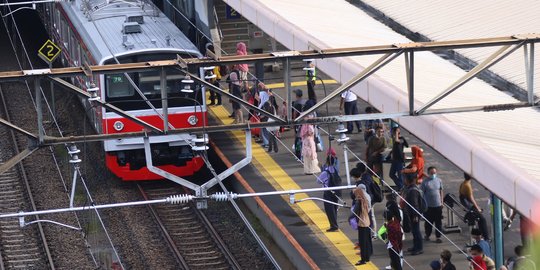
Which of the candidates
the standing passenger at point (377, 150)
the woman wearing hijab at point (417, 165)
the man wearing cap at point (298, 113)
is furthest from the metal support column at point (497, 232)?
the man wearing cap at point (298, 113)

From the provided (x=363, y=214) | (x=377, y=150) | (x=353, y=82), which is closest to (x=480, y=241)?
(x=363, y=214)

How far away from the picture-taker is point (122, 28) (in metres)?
24.5

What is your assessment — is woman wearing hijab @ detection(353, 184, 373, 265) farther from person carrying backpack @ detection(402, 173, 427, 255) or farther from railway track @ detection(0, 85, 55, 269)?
railway track @ detection(0, 85, 55, 269)

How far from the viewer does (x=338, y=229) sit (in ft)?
66.2

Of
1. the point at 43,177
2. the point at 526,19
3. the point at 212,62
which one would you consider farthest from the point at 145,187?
the point at 212,62

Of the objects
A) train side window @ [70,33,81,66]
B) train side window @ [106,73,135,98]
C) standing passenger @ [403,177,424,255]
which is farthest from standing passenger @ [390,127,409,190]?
train side window @ [70,33,81,66]

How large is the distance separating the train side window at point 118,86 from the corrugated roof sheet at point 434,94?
8.88ft

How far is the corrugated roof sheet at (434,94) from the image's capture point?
1362 centimetres

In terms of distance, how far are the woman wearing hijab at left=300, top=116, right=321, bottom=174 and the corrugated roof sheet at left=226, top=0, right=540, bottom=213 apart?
1374 millimetres

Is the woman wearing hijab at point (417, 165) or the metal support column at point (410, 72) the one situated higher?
the metal support column at point (410, 72)

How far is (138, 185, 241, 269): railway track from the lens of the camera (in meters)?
19.9

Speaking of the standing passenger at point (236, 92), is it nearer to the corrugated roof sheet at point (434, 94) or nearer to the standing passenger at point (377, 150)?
the corrugated roof sheet at point (434, 94)

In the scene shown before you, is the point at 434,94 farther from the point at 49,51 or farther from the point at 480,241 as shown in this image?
the point at 49,51

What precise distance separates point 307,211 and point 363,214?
3.51m
